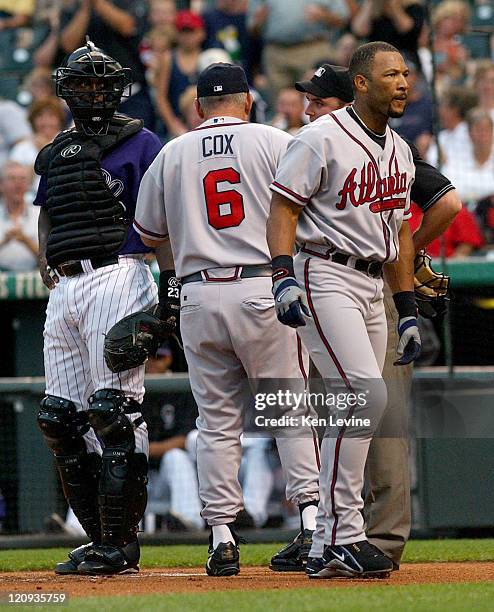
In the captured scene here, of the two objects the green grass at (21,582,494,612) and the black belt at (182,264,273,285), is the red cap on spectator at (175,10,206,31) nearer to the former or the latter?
the black belt at (182,264,273,285)

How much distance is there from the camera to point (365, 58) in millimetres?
4855

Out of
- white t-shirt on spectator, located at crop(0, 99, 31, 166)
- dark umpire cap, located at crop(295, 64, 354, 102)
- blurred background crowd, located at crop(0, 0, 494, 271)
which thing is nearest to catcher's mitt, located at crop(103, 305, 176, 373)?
Result: dark umpire cap, located at crop(295, 64, 354, 102)

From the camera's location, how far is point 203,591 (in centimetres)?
457

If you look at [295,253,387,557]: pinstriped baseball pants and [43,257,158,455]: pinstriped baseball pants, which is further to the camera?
[43,257,158,455]: pinstriped baseball pants

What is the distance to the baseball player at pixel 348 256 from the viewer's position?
4.70 m

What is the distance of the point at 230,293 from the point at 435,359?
3967 mm

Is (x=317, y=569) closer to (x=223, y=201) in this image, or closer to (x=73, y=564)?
(x=73, y=564)

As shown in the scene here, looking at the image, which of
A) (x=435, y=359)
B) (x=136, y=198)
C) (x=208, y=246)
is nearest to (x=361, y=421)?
(x=208, y=246)

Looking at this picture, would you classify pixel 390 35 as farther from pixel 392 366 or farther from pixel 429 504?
pixel 392 366

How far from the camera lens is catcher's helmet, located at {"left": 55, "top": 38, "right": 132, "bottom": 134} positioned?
217 inches

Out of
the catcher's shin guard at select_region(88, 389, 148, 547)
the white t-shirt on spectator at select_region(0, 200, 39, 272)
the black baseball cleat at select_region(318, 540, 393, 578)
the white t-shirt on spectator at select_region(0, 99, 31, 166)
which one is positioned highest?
the white t-shirt on spectator at select_region(0, 99, 31, 166)

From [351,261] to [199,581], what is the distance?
1.39 m

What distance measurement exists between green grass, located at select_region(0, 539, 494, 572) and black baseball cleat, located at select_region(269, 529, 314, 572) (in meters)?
0.58

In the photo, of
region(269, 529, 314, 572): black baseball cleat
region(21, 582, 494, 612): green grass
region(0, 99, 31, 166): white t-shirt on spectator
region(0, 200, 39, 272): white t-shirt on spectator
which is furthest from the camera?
region(0, 99, 31, 166): white t-shirt on spectator
